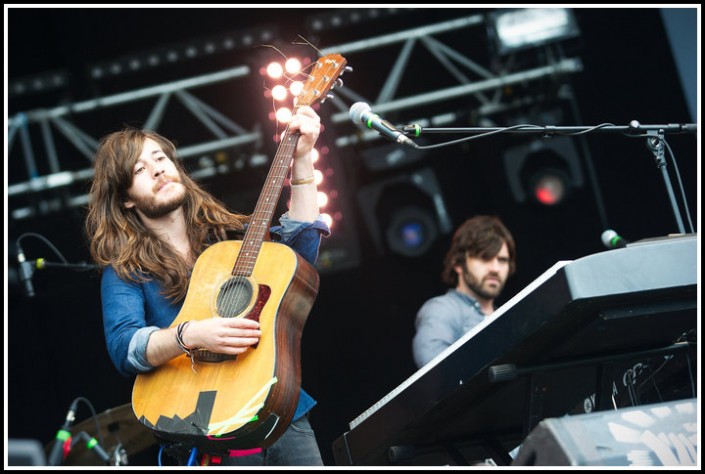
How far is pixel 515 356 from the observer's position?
7.38 feet

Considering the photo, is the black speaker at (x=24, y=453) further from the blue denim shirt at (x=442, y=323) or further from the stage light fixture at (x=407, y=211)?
the stage light fixture at (x=407, y=211)

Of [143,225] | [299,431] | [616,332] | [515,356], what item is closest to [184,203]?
[143,225]

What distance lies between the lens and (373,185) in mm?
6520

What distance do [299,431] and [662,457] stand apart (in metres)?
1.13

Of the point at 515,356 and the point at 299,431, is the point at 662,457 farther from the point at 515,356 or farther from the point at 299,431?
the point at 299,431

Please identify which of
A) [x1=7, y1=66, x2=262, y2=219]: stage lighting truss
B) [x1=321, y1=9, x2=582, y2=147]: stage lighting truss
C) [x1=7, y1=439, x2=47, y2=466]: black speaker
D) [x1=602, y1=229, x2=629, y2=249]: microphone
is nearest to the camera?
[x1=7, y1=439, x2=47, y2=466]: black speaker

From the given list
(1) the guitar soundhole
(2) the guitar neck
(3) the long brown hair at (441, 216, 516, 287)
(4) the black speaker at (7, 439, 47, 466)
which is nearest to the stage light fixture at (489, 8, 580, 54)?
(3) the long brown hair at (441, 216, 516, 287)

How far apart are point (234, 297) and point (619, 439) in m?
1.23

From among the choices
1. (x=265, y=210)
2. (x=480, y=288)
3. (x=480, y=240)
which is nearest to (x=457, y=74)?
(x=480, y=240)

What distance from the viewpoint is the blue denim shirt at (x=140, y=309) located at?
2.59 m

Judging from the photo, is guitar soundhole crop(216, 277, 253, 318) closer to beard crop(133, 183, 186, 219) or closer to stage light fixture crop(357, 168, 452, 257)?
beard crop(133, 183, 186, 219)

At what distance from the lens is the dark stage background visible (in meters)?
6.08

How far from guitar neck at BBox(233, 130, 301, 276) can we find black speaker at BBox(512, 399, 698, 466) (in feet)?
3.58

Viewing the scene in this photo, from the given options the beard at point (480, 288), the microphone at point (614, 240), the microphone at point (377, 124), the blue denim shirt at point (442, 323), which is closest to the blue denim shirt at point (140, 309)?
the microphone at point (377, 124)
